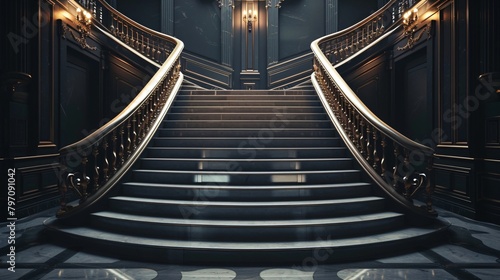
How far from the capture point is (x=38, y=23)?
426cm

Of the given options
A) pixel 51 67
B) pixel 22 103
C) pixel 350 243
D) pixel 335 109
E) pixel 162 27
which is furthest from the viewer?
pixel 162 27

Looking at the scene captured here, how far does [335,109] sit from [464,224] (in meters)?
2.27

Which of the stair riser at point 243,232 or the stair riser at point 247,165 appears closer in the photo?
the stair riser at point 243,232

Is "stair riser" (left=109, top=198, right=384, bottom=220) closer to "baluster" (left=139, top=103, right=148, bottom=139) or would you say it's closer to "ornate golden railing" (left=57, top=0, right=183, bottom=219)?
"ornate golden railing" (left=57, top=0, right=183, bottom=219)

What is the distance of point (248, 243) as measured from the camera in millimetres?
2754

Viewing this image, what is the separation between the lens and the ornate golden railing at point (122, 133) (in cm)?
323

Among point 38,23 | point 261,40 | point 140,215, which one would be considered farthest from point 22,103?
point 261,40

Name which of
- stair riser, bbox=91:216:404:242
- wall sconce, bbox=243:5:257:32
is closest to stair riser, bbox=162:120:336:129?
stair riser, bbox=91:216:404:242

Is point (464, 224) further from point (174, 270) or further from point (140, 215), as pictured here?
point (140, 215)

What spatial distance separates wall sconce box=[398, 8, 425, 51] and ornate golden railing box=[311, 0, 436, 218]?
8.6 inches

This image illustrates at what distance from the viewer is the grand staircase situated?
2695 mm

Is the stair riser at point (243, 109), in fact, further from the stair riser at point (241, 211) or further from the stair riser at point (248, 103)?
the stair riser at point (241, 211)

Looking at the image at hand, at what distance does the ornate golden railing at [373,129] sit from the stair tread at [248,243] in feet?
1.71

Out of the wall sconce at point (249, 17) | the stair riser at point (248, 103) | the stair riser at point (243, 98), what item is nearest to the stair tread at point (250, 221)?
the stair riser at point (248, 103)
